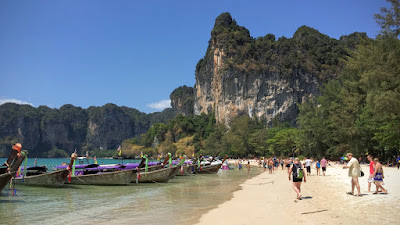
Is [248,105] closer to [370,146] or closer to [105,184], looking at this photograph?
[370,146]

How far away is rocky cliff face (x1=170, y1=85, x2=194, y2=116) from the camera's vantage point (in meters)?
169

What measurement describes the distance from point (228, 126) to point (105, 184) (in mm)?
92311

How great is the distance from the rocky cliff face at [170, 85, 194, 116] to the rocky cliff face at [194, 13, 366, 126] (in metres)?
46.3

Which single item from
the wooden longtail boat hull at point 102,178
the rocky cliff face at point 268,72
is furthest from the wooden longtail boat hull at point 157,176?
the rocky cliff face at point 268,72

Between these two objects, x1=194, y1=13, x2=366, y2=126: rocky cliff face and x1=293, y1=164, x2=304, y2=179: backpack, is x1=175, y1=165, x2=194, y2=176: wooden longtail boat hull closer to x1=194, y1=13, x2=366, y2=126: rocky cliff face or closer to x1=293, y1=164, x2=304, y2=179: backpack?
x1=293, y1=164, x2=304, y2=179: backpack

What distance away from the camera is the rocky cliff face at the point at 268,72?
10562 centimetres

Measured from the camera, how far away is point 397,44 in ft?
76.6

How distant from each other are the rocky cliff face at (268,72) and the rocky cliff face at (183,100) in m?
46.3

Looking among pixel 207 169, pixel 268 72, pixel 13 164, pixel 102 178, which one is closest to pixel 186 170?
pixel 207 169

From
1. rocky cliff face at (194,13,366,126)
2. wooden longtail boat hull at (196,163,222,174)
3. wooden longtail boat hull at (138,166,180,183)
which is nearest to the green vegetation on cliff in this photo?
rocky cliff face at (194,13,366,126)

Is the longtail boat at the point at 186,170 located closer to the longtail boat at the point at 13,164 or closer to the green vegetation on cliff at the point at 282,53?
the longtail boat at the point at 13,164

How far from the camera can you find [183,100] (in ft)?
578

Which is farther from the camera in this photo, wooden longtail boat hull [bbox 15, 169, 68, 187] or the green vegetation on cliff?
the green vegetation on cliff

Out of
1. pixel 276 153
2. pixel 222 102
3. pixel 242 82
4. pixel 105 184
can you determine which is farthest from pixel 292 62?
pixel 105 184
